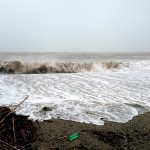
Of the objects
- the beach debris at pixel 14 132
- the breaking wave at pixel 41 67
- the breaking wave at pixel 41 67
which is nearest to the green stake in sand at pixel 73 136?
the beach debris at pixel 14 132

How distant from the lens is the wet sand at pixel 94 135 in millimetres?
4672

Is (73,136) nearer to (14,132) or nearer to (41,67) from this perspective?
(14,132)

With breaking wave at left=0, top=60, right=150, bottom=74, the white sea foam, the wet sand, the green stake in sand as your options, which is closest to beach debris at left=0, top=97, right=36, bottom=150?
the wet sand

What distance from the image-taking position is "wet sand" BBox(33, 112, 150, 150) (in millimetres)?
4672

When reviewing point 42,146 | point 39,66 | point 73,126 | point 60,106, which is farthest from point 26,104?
point 39,66

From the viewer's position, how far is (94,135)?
5207 mm

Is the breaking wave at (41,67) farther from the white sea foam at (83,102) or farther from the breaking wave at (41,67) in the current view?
the white sea foam at (83,102)

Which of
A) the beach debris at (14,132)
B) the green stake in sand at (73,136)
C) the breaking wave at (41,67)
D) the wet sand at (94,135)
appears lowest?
the breaking wave at (41,67)

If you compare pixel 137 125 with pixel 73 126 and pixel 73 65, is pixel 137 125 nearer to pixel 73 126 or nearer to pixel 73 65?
pixel 73 126

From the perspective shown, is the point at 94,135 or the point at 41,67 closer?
the point at 94,135

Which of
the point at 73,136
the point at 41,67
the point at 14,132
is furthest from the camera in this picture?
the point at 41,67

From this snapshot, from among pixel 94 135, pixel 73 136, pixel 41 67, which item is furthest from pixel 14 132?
pixel 41 67

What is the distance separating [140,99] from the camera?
874 centimetres

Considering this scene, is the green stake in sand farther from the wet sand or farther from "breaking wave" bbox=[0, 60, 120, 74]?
"breaking wave" bbox=[0, 60, 120, 74]
